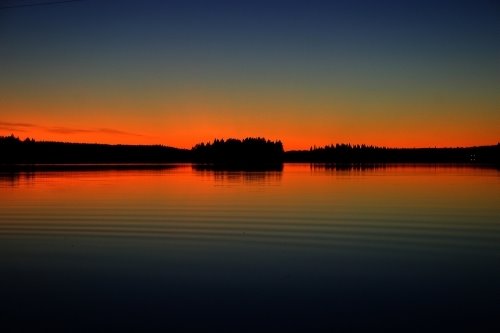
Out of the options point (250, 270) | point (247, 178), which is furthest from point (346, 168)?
point (250, 270)

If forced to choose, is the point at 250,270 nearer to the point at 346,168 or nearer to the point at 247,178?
the point at 247,178

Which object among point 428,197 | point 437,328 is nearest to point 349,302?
point 437,328

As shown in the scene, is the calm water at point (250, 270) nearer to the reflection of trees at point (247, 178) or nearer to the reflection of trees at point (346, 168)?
the reflection of trees at point (247, 178)

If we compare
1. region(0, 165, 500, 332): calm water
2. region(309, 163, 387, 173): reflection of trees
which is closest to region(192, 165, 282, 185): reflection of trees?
Answer: region(309, 163, 387, 173): reflection of trees

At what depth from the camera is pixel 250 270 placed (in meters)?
14.8

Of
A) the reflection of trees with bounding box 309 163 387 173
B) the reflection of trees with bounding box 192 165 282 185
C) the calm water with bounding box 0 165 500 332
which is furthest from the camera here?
the reflection of trees with bounding box 309 163 387 173

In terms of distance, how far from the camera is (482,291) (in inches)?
496

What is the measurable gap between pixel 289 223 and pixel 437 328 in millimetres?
15023

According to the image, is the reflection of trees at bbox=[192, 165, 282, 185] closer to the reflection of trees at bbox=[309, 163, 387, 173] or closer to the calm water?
the reflection of trees at bbox=[309, 163, 387, 173]

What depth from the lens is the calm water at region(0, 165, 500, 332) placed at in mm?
10523

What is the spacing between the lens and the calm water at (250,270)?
414 inches

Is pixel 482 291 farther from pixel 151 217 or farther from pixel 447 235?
pixel 151 217

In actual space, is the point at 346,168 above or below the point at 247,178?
above

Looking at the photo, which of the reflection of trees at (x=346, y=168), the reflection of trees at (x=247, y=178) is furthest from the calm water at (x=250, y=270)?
the reflection of trees at (x=346, y=168)
